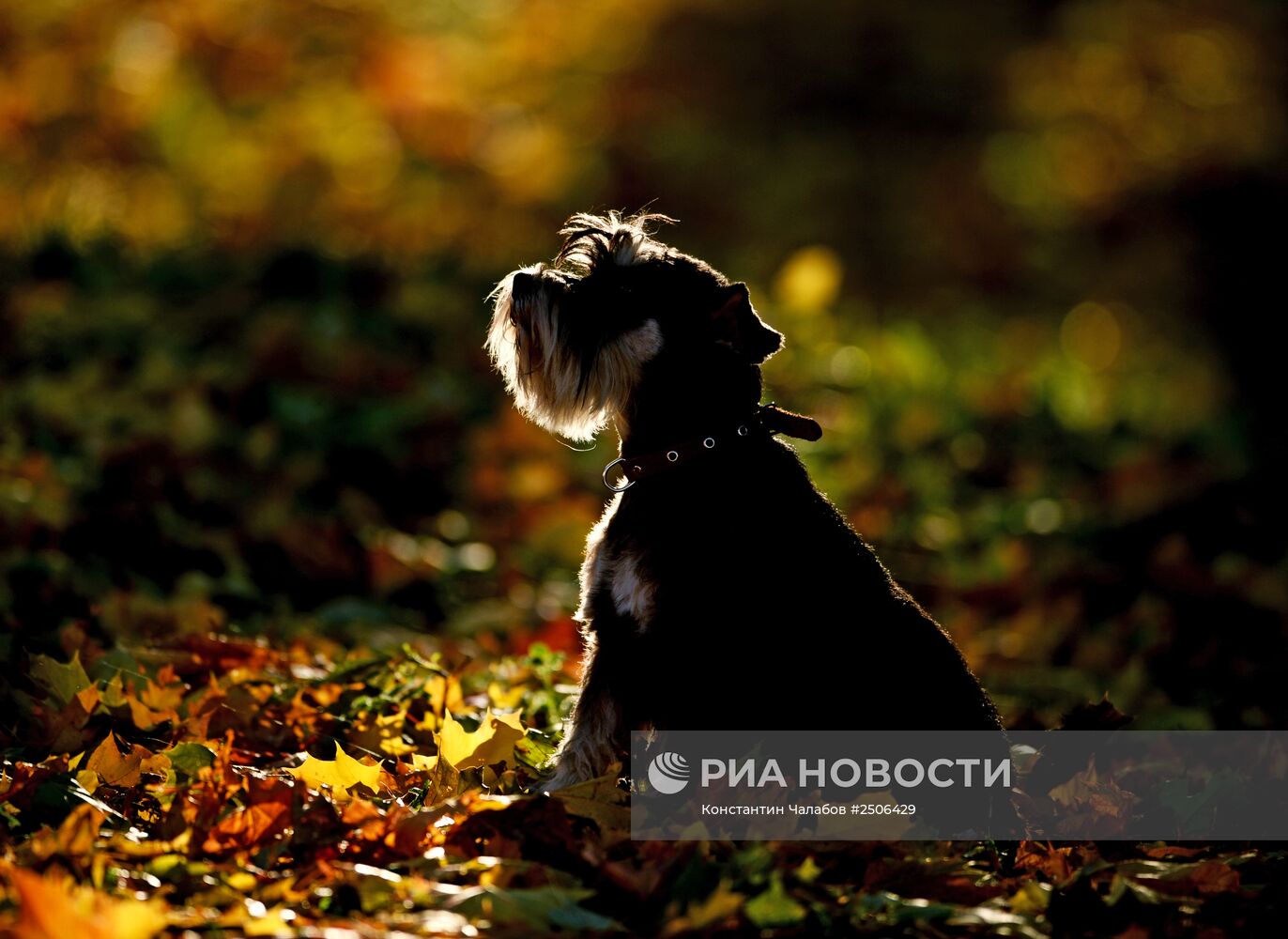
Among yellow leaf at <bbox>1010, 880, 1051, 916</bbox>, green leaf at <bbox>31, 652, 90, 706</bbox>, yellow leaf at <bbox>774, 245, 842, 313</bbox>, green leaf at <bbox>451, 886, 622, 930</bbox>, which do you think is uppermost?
yellow leaf at <bbox>774, 245, 842, 313</bbox>

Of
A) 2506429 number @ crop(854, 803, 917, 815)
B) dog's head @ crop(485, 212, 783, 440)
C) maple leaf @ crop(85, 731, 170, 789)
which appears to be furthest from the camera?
dog's head @ crop(485, 212, 783, 440)

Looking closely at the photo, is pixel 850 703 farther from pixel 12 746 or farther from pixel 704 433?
pixel 12 746

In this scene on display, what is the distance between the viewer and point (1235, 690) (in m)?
6.72

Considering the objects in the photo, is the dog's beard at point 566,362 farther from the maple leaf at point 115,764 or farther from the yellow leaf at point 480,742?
the maple leaf at point 115,764

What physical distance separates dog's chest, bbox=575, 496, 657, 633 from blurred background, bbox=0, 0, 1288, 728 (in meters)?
2.28

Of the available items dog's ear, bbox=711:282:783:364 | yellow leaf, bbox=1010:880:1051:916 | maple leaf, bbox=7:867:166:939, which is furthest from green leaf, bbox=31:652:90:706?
yellow leaf, bbox=1010:880:1051:916

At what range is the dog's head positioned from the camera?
13.9 ft

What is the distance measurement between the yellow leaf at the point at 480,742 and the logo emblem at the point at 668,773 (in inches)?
22.4

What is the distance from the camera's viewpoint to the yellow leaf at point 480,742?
162 inches

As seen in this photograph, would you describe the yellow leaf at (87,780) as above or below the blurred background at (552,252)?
below

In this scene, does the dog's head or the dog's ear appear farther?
the dog's head

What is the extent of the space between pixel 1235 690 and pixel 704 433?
3.92 metres

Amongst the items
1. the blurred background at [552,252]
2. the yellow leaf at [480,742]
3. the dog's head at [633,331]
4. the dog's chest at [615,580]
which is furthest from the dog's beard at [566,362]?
the blurred background at [552,252]

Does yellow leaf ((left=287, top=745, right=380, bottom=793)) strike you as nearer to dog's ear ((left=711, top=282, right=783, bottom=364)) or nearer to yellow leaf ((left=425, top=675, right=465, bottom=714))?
yellow leaf ((left=425, top=675, right=465, bottom=714))
